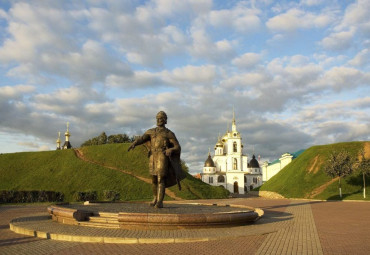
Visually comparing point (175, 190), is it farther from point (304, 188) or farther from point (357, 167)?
point (357, 167)

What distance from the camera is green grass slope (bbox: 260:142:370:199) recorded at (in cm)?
3559

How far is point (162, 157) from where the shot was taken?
37.1 ft

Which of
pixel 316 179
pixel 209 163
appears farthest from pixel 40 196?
pixel 209 163

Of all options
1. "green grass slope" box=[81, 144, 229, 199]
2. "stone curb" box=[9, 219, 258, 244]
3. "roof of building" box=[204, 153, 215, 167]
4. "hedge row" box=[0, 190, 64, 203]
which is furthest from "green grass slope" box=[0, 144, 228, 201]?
"roof of building" box=[204, 153, 215, 167]

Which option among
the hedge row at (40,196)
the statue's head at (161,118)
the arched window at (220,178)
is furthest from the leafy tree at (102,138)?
the statue's head at (161,118)

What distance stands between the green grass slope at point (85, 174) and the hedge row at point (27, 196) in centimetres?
317

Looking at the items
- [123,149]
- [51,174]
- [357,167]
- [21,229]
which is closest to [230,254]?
[21,229]

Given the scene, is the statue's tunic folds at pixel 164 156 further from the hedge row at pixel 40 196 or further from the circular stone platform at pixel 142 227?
the hedge row at pixel 40 196

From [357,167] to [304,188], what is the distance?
266 inches

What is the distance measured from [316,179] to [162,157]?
33.7m

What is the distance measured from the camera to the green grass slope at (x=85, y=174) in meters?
35.4

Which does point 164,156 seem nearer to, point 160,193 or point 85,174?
point 160,193

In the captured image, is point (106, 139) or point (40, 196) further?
point (106, 139)

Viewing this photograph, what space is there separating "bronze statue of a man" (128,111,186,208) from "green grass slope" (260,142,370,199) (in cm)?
2823
